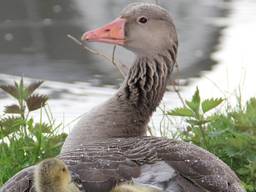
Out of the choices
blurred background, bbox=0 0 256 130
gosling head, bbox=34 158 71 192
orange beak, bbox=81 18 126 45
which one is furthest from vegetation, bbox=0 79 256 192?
blurred background, bbox=0 0 256 130

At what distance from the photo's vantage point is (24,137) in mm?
5742

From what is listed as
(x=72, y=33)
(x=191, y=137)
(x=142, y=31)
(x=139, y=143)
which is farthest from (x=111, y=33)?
(x=72, y=33)

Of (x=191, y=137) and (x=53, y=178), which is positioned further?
(x=191, y=137)

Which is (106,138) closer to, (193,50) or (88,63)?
(88,63)

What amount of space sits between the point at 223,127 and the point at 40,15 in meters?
5.83

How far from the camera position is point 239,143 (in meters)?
5.43

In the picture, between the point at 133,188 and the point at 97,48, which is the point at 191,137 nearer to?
the point at 133,188

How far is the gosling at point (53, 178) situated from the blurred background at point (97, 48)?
12.5 ft

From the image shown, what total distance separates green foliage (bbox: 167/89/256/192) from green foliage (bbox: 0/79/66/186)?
0.80 m

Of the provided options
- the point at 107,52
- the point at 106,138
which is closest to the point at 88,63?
the point at 107,52

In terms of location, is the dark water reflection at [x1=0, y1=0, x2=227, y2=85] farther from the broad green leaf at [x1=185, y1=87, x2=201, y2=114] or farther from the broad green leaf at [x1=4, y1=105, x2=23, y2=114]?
the broad green leaf at [x1=185, y1=87, x2=201, y2=114]

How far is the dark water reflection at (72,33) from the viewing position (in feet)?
30.7

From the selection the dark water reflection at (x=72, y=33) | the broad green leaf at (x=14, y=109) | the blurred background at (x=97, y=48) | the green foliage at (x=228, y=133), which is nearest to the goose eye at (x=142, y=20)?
the green foliage at (x=228, y=133)

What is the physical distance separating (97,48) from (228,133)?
4606mm
